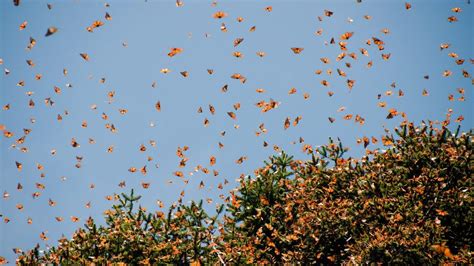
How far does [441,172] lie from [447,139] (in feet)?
7.26

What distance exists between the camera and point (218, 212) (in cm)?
1803

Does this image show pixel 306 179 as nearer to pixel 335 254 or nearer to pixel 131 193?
pixel 335 254

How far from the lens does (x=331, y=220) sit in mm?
15484

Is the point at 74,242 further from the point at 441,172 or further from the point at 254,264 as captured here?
the point at 441,172

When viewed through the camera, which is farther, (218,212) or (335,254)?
(218,212)

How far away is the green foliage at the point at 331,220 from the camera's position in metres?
13.7

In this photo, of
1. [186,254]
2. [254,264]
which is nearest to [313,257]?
[254,264]

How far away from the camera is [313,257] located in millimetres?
15852

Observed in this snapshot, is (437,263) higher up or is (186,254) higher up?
(186,254)

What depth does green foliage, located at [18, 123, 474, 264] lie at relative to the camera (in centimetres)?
1375

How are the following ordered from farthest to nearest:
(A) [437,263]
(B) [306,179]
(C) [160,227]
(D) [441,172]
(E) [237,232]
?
(B) [306,179], (E) [237,232], (C) [160,227], (D) [441,172], (A) [437,263]

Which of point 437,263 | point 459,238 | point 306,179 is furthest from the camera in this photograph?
point 306,179

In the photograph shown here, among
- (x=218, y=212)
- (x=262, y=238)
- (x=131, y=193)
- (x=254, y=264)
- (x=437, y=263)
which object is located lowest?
(x=437, y=263)

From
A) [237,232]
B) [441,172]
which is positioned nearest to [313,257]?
[237,232]
